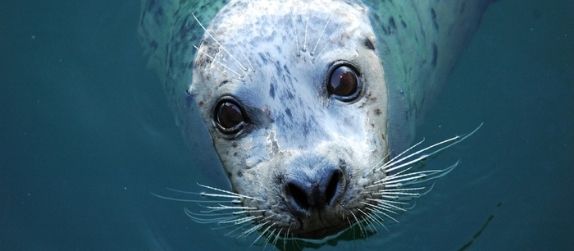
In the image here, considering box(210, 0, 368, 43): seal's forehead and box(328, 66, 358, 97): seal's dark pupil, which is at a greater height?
box(210, 0, 368, 43): seal's forehead

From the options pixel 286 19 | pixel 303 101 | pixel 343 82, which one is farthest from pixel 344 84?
pixel 286 19

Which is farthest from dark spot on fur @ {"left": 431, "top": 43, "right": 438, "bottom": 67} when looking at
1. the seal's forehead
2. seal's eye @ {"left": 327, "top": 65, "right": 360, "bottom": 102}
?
seal's eye @ {"left": 327, "top": 65, "right": 360, "bottom": 102}

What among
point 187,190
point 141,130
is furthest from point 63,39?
point 187,190

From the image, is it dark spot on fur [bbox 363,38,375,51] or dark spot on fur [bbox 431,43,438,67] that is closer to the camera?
dark spot on fur [bbox 363,38,375,51]

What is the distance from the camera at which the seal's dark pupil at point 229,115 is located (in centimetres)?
356

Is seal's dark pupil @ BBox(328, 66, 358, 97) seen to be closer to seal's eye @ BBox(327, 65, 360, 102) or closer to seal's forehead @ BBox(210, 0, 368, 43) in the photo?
seal's eye @ BBox(327, 65, 360, 102)

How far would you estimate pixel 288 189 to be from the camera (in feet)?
10.6

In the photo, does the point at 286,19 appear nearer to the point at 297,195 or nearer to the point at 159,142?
the point at 297,195

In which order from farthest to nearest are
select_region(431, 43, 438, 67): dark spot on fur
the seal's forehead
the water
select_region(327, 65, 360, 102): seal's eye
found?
the water < select_region(431, 43, 438, 67): dark spot on fur < the seal's forehead < select_region(327, 65, 360, 102): seal's eye

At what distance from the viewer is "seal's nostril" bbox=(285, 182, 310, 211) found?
3.18 m

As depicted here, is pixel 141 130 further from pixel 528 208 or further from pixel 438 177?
pixel 528 208

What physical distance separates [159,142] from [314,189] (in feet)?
6.79

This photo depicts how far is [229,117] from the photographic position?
359 centimetres

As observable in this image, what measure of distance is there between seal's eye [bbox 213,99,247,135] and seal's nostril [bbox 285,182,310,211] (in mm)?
442
